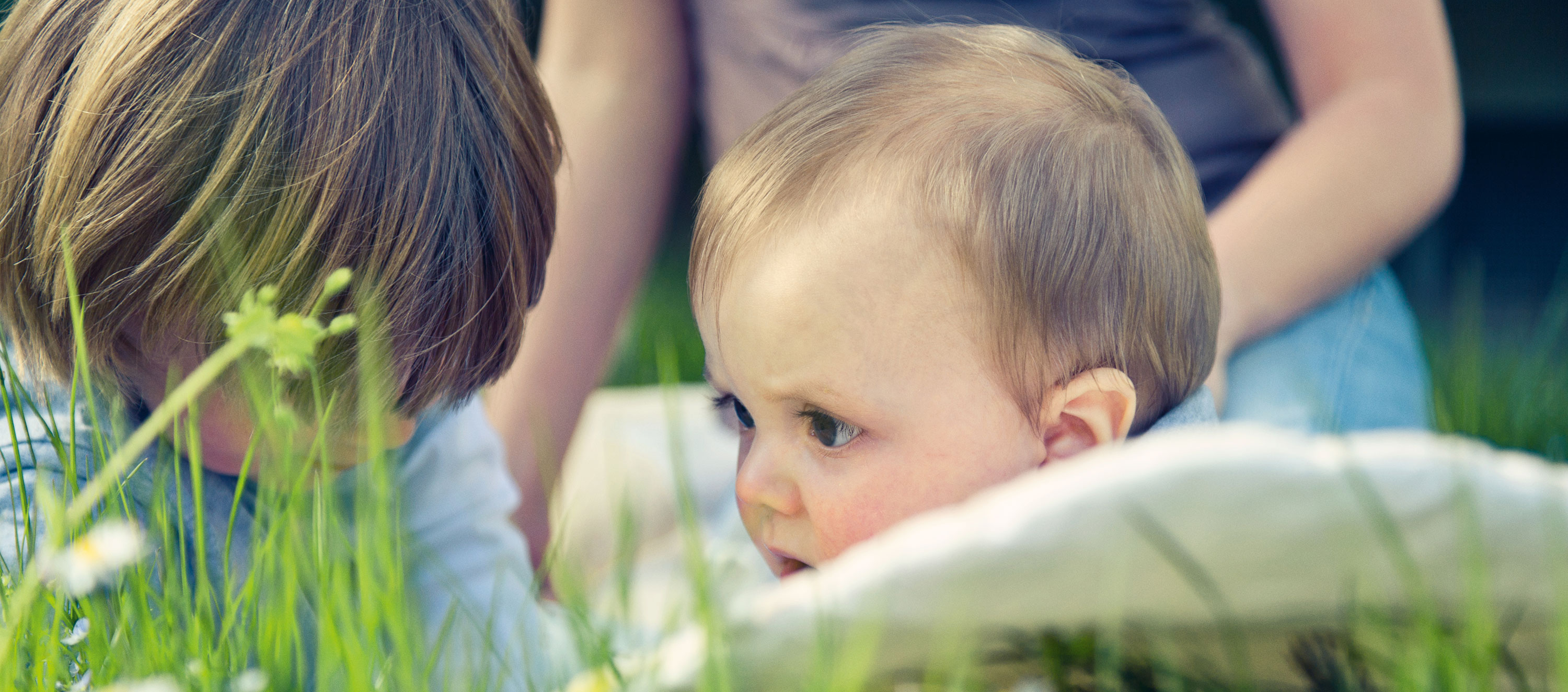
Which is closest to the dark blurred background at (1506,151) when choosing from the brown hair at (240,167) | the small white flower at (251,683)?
the brown hair at (240,167)

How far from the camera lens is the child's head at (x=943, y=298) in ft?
2.65

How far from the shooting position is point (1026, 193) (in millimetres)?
813

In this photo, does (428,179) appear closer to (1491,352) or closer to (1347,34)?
(1347,34)

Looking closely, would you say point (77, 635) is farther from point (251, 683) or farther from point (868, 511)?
point (868, 511)

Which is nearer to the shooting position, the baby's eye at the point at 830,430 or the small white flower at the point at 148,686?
the small white flower at the point at 148,686

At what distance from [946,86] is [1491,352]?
194 centimetres

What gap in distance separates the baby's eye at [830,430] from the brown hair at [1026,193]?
12 cm

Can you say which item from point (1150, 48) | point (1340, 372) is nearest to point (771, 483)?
point (1340, 372)

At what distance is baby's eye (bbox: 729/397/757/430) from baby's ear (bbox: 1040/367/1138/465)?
9.7 inches

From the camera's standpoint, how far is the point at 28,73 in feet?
2.64

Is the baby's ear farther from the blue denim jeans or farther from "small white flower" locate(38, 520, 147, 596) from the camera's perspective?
"small white flower" locate(38, 520, 147, 596)

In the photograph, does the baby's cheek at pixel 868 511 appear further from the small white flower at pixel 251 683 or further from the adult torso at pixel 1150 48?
the adult torso at pixel 1150 48

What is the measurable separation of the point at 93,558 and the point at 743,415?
507mm

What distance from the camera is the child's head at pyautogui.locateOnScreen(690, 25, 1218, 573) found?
2.65 ft
